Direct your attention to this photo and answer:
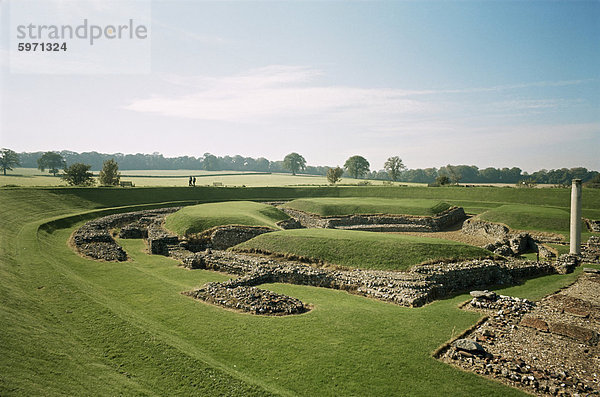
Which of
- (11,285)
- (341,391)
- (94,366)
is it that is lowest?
(341,391)

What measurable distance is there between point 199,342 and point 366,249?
590 inches

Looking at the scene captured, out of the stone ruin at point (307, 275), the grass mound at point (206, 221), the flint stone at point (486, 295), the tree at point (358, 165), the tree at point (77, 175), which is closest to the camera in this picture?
the stone ruin at point (307, 275)

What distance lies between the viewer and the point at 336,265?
23781 millimetres

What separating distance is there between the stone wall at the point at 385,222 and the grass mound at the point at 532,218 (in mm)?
5404

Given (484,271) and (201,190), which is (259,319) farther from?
(201,190)

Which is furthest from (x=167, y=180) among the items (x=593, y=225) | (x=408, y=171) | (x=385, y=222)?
(x=408, y=171)

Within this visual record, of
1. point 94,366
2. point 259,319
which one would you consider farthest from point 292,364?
point 94,366

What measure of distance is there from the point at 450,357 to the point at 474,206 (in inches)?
2112

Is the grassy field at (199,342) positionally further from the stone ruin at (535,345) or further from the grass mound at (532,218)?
the grass mound at (532,218)

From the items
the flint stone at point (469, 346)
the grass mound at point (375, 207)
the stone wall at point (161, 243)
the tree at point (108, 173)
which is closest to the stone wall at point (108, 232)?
the stone wall at point (161, 243)

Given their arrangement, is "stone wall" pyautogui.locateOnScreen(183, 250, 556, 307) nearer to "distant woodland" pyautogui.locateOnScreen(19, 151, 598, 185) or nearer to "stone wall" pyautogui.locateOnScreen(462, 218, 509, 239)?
"stone wall" pyautogui.locateOnScreen(462, 218, 509, 239)

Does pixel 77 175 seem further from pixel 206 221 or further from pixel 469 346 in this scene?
pixel 469 346

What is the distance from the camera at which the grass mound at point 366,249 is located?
23.4m

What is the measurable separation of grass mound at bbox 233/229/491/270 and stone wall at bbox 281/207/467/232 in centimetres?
1835
